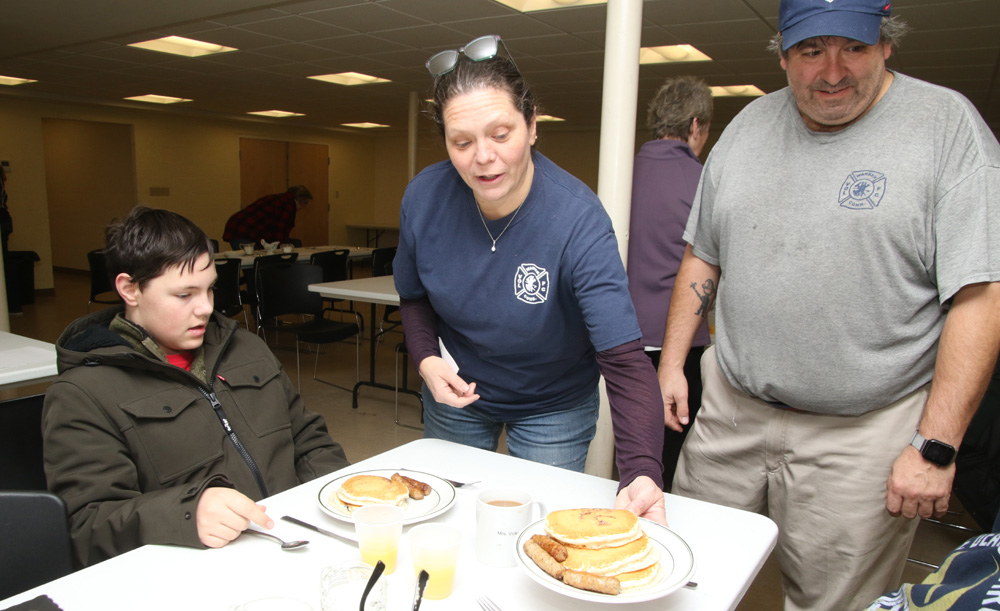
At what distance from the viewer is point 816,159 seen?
4.40 feet

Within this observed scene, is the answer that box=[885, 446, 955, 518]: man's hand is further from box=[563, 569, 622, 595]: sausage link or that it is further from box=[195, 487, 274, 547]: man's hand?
box=[195, 487, 274, 547]: man's hand

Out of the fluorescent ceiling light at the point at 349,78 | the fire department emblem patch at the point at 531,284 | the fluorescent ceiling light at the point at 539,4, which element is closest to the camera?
the fire department emblem patch at the point at 531,284

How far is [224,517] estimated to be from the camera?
38.4 inches

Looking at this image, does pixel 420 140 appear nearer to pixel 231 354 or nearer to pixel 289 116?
pixel 289 116

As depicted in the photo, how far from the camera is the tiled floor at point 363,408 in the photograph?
246 cm

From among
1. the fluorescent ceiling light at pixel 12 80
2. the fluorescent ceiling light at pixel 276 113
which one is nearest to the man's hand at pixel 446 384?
the fluorescent ceiling light at pixel 12 80

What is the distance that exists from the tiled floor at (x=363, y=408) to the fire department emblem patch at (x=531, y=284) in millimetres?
1543

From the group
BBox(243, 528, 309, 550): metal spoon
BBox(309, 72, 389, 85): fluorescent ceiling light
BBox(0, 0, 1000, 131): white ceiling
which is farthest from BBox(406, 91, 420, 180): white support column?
BBox(243, 528, 309, 550): metal spoon

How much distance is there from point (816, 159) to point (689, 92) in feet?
4.15

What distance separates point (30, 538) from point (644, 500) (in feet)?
3.21

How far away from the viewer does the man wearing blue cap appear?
1.21 metres

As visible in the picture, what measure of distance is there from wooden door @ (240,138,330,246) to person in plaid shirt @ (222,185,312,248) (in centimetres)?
508

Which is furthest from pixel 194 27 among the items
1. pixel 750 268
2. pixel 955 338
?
pixel 955 338

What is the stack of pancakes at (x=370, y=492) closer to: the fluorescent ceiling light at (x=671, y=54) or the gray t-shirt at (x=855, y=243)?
the gray t-shirt at (x=855, y=243)
